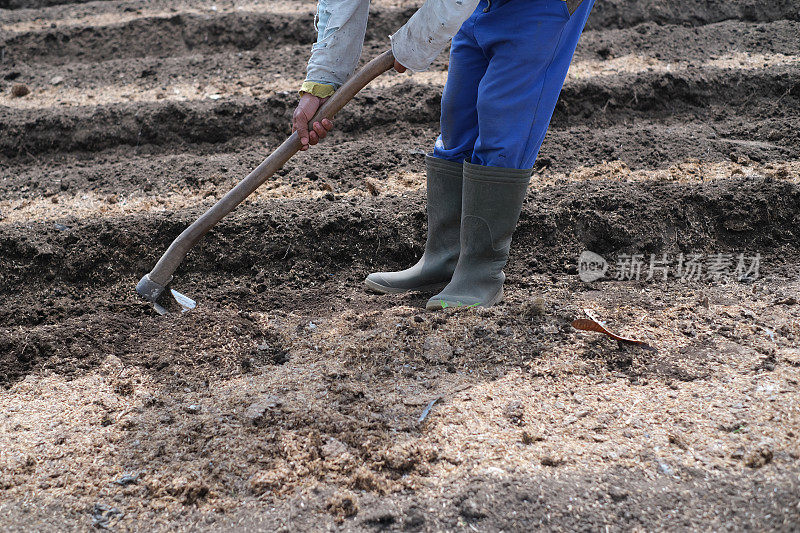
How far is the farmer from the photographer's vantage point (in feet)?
7.21

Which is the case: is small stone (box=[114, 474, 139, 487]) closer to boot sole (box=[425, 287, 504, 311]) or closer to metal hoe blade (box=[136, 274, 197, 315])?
metal hoe blade (box=[136, 274, 197, 315])

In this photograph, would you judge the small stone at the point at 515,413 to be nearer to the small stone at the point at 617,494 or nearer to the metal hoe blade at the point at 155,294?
the small stone at the point at 617,494

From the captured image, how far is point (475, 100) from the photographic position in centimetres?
256

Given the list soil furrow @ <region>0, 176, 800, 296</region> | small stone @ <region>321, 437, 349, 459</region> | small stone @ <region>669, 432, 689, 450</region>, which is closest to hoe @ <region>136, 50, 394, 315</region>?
soil furrow @ <region>0, 176, 800, 296</region>

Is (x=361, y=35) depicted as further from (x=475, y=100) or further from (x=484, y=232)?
(x=484, y=232)

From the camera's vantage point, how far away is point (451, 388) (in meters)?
2.10

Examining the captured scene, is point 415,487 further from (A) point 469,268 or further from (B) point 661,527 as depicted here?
(A) point 469,268

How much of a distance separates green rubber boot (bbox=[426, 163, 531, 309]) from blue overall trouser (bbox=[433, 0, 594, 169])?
61 millimetres

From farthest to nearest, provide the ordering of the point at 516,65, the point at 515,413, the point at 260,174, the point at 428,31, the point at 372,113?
the point at 372,113
the point at 260,174
the point at 516,65
the point at 428,31
the point at 515,413

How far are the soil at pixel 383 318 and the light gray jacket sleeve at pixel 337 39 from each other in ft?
2.82

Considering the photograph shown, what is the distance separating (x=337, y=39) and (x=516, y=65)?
0.67 metres

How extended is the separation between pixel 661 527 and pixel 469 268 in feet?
4.17

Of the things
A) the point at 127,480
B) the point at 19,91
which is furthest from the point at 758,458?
the point at 19,91

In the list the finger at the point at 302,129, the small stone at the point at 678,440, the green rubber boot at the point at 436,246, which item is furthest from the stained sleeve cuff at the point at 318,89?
the small stone at the point at 678,440
